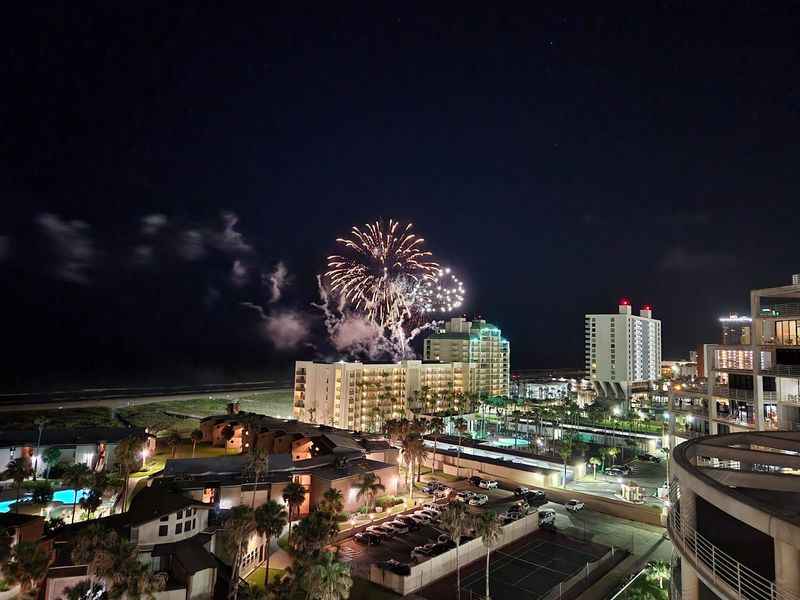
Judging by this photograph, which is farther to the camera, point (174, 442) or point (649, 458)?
point (649, 458)

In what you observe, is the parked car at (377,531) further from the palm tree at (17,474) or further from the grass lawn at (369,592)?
the palm tree at (17,474)

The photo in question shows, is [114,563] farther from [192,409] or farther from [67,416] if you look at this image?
[192,409]

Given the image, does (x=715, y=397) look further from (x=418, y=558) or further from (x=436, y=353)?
(x=436, y=353)

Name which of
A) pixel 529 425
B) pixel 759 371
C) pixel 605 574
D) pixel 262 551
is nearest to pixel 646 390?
pixel 529 425

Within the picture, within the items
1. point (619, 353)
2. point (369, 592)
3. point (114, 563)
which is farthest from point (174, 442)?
point (619, 353)

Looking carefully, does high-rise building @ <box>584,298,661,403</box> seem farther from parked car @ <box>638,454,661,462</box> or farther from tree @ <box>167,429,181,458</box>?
tree @ <box>167,429,181,458</box>

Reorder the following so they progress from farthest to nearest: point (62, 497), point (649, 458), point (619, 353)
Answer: point (619, 353) < point (649, 458) < point (62, 497)
